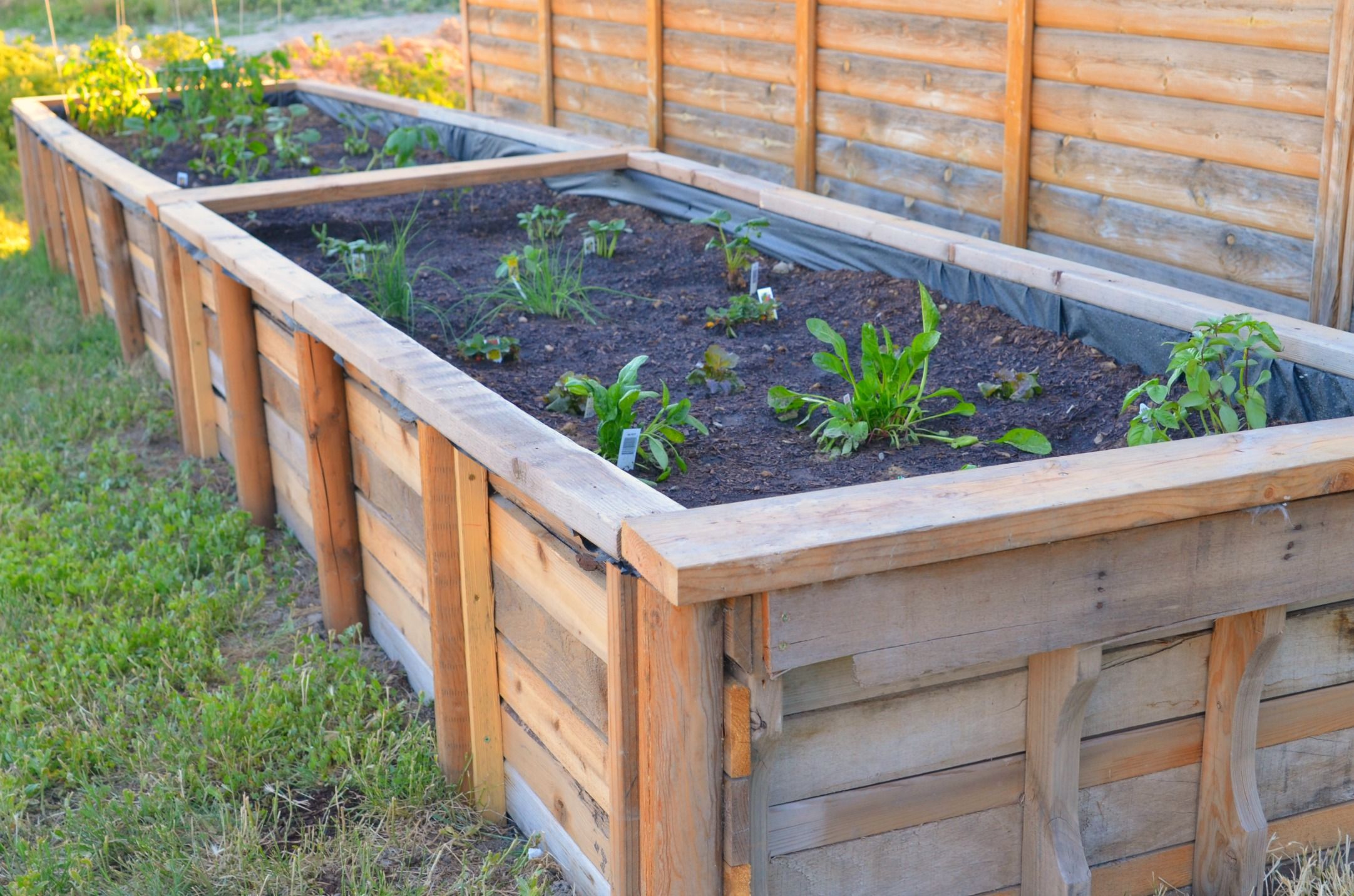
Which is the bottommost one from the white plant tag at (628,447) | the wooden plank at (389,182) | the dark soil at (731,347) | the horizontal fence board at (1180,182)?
the dark soil at (731,347)

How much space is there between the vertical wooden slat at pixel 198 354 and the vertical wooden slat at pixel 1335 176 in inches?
126

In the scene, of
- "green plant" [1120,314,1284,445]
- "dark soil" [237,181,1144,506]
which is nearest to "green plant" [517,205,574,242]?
"dark soil" [237,181,1144,506]

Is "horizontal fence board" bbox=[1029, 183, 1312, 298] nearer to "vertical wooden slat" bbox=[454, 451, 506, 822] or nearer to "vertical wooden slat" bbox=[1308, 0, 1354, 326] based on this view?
"vertical wooden slat" bbox=[1308, 0, 1354, 326]

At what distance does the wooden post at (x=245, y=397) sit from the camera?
3.87m

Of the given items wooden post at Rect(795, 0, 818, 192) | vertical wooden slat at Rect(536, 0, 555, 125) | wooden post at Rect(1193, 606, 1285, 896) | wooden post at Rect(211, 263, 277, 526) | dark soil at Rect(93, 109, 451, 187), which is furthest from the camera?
vertical wooden slat at Rect(536, 0, 555, 125)

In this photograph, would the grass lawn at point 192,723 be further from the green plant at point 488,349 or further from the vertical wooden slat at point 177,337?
the green plant at point 488,349

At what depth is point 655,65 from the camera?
20.3 ft

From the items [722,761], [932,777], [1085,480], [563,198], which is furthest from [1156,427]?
[563,198]

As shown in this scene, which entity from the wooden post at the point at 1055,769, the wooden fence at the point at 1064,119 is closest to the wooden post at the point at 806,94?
the wooden fence at the point at 1064,119

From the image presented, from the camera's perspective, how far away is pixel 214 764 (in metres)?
2.72

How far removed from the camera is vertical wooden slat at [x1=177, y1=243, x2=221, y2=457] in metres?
4.33

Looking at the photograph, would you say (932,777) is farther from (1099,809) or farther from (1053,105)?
(1053,105)

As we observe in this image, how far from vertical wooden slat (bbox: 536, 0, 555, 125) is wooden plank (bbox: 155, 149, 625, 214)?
2214 millimetres

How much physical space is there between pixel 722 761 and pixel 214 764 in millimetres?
1421
